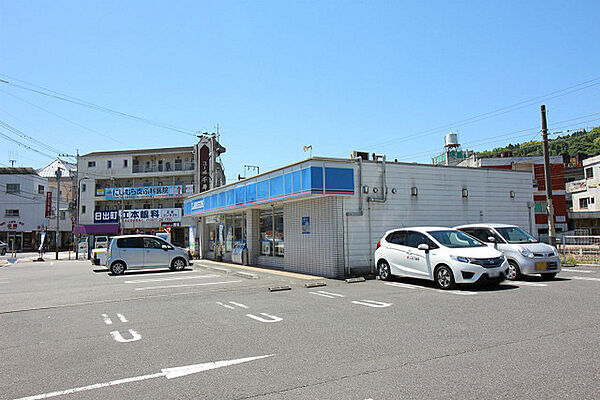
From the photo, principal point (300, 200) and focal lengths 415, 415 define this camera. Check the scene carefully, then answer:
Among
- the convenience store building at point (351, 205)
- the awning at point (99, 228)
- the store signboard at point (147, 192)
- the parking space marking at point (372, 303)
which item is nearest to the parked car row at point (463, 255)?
the convenience store building at point (351, 205)

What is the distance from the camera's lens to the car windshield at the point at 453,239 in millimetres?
11310

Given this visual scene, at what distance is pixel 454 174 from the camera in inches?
674

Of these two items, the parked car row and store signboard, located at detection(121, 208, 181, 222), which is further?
store signboard, located at detection(121, 208, 181, 222)

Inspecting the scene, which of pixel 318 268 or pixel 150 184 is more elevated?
pixel 150 184

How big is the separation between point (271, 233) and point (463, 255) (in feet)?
32.7

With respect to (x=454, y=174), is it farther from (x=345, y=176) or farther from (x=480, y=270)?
(x=480, y=270)

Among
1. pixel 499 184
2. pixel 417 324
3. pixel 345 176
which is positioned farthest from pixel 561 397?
pixel 499 184

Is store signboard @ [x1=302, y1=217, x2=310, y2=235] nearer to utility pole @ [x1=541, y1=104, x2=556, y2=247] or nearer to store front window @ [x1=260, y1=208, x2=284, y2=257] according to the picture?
store front window @ [x1=260, y1=208, x2=284, y2=257]

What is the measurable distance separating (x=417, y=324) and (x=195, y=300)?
18.9 ft

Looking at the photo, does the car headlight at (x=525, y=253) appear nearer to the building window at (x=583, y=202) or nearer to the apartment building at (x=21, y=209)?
the building window at (x=583, y=202)

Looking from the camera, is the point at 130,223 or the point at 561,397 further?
the point at 130,223

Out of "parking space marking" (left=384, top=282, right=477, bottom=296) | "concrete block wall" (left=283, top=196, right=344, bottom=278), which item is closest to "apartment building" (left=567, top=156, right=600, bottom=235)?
"concrete block wall" (left=283, top=196, right=344, bottom=278)

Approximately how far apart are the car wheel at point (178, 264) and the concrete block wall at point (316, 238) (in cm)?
578

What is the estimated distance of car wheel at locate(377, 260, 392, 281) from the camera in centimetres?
1280
